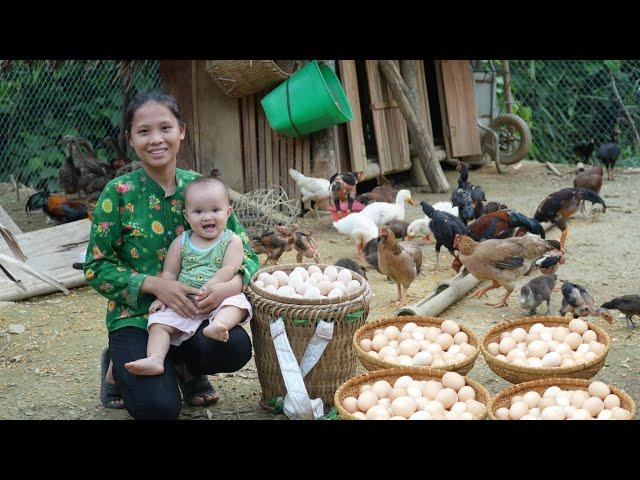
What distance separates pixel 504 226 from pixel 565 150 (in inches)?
269

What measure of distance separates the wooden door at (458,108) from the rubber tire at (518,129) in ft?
1.78

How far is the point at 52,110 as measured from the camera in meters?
10.1

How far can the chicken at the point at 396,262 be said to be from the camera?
6.14 m

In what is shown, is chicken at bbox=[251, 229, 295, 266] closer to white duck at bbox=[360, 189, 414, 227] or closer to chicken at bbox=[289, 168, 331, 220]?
white duck at bbox=[360, 189, 414, 227]

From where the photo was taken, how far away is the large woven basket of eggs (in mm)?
3988

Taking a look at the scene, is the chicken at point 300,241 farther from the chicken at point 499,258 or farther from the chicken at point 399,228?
the chicken at point 499,258

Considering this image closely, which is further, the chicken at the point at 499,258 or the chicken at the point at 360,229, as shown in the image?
the chicken at the point at 360,229

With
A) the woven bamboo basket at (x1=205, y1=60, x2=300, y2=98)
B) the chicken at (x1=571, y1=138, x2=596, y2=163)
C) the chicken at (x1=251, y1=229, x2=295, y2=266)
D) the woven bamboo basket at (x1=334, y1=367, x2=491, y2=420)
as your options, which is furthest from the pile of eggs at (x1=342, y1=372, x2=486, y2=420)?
the chicken at (x1=571, y1=138, x2=596, y2=163)

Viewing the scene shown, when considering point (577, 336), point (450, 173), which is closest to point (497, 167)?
point (450, 173)

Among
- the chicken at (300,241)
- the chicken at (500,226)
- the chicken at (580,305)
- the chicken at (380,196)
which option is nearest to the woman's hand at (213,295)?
the chicken at (580,305)

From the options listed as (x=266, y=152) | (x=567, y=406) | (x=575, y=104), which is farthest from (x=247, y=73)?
(x=575, y=104)

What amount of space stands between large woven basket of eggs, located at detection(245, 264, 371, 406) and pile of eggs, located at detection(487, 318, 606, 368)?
77 centimetres

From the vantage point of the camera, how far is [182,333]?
3869mm

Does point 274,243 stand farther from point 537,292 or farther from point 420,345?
point 420,345
